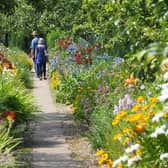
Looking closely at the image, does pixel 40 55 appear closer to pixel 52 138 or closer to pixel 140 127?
pixel 52 138

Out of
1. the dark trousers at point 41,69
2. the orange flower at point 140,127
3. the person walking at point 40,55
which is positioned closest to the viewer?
the orange flower at point 140,127

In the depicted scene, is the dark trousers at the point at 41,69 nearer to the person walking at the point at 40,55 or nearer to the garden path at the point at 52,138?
the person walking at the point at 40,55

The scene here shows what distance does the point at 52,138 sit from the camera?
893cm

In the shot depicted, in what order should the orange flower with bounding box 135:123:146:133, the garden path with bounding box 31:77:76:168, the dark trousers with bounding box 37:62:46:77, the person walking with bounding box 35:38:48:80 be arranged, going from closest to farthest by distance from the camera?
the orange flower with bounding box 135:123:146:133, the garden path with bounding box 31:77:76:168, the person walking with bounding box 35:38:48:80, the dark trousers with bounding box 37:62:46:77

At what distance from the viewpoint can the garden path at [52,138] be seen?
728 cm

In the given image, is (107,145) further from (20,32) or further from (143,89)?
(20,32)

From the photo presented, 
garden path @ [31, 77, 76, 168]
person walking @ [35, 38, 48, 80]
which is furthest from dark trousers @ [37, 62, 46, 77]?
garden path @ [31, 77, 76, 168]

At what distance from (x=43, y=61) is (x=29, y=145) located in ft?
36.3

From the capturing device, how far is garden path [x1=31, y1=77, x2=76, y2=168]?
7277 mm

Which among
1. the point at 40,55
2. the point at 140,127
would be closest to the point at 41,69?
the point at 40,55

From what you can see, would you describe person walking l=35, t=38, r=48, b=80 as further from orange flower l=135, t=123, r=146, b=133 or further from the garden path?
orange flower l=135, t=123, r=146, b=133

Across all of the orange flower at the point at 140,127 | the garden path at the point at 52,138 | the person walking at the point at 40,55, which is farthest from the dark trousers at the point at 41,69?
the orange flower at the point at 140,127

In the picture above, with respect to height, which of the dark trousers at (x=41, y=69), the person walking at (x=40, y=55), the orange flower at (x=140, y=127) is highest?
the orange flower at (x=140, y=127)

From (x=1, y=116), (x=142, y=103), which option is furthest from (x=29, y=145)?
(x=142, y=103)
